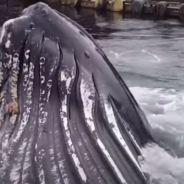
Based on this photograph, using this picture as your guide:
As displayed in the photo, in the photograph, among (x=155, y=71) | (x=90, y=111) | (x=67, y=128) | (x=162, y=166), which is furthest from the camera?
(x=155, y=71)

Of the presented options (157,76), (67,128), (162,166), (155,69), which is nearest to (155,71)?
(155,69)

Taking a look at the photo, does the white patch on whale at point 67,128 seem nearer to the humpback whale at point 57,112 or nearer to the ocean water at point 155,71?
the humpback whale at point 57,112

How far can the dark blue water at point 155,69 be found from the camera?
148 inches

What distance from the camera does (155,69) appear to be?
29.9 feet

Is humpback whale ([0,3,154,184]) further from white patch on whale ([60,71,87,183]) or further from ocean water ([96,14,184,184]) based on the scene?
ocean water ([96,14,184,184])

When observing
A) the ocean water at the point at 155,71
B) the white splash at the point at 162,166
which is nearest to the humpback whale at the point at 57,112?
the white splash at the point at 162,166

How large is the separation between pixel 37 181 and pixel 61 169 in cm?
16

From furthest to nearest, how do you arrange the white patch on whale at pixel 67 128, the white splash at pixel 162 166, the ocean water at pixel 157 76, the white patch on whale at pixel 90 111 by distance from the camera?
the ocean water at pixel 157 76 → the white splash at pixel 162 166 → the white patch on whale at pixel 90 111 → the white patch on whale at pixel 67 128

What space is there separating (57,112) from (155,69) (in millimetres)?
6253

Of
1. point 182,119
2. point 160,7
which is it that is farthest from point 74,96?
point 160,7

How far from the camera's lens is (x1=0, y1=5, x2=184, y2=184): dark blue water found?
12.3 ft

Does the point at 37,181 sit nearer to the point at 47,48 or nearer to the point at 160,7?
the point at 47,48

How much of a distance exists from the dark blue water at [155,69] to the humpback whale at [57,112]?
51 centimetres

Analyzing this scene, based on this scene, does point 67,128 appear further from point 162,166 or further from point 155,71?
point 155,71
